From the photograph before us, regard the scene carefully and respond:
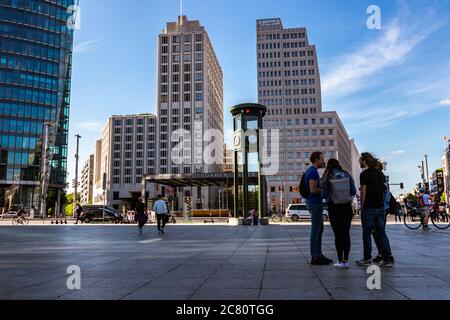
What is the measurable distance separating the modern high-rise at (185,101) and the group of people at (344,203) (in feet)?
354

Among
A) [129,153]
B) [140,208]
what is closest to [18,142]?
[129,153]

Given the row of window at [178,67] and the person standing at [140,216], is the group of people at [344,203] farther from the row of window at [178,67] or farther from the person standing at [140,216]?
the row of window at [178,67]

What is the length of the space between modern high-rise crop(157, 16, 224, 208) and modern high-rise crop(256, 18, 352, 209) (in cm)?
1820

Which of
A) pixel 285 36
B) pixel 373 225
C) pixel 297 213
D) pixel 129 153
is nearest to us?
pixel 373 225

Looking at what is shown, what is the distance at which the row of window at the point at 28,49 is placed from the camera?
252 ft

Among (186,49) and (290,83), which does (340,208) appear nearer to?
(290,83)

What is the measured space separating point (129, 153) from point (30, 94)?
45.5 metres

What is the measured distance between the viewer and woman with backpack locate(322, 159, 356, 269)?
6336 millimetres

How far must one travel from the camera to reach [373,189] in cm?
670

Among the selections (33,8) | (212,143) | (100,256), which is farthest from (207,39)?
(100,256)

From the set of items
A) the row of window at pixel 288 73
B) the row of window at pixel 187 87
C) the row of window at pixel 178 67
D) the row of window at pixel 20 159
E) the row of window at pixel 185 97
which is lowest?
the row of window at pixel 20 159

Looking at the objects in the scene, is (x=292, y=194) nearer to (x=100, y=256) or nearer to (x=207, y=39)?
(x=207, y=39)

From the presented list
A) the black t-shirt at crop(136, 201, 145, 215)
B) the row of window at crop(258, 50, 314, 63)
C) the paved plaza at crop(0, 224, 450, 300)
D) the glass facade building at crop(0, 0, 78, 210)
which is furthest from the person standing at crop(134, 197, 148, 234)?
the row of window at crop(258, 50, 314, 63)

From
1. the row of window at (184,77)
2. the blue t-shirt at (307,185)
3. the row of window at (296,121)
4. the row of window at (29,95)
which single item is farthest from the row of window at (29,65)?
the blue t-shirt at (307,185)
